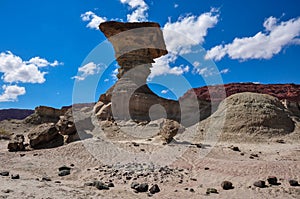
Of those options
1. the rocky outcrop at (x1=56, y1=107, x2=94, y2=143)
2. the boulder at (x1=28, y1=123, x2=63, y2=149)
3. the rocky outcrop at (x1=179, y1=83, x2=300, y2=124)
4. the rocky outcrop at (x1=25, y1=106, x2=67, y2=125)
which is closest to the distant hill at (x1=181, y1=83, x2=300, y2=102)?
the rocky outcrop at (x1=179, y1=83, x2=300, y2=124)

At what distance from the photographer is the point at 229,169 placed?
917cm

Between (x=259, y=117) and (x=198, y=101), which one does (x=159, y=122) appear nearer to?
(x=259, y=117)

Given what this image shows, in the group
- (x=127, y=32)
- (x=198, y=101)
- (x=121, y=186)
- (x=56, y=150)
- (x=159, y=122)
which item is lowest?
(x=121, y=186)

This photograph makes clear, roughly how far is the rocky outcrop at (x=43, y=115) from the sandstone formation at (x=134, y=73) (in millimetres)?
9519

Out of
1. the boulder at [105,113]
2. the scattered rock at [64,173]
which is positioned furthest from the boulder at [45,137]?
the boulder at [105,113]

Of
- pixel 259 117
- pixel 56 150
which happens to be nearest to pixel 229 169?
pixel 56 150

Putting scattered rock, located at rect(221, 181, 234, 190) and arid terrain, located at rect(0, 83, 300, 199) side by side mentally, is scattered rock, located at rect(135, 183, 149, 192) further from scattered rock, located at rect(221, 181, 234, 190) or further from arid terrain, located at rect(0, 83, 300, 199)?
scattered rock, located at rect(221, 181, 234, 190)

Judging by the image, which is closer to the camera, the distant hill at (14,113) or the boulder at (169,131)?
the boulder at (169,131)

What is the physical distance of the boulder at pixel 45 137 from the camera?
43.7ft

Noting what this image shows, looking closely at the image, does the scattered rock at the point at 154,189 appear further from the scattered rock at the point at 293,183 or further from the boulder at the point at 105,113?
the boulder at the point at 105,113

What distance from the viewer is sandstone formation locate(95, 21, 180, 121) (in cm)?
2073

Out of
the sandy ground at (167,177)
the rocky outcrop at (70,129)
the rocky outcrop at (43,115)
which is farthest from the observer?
the rocky outcrop at (43,115)

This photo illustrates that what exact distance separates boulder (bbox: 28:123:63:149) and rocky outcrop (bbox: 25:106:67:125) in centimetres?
1540

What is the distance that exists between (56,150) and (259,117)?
1241cm
